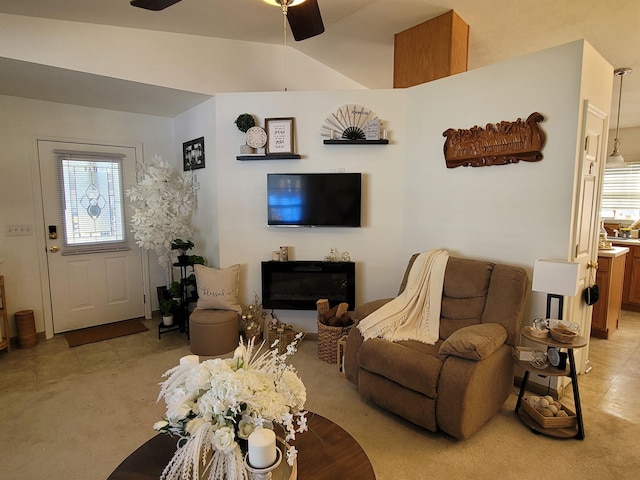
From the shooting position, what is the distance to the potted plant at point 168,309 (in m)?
3.88

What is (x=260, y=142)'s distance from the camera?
355 centimetres

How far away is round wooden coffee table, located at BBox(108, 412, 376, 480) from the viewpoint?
1.33 metres

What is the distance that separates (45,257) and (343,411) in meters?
3.53

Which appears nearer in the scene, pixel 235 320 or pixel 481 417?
pixel 481 417

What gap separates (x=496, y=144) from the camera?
282cm

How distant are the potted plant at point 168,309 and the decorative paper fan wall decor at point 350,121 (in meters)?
2.51

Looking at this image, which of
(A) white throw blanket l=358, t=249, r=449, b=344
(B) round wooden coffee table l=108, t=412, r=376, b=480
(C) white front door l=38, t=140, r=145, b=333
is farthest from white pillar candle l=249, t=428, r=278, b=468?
(C) white front door l=38, t=140, r=145, b=333

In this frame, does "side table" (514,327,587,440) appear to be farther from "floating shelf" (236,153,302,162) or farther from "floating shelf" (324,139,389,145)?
"floating shelf" (236,153,302,162)

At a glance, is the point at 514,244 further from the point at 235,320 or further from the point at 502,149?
the point at 235,320

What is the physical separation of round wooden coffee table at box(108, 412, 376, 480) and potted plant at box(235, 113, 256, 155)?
268 cm

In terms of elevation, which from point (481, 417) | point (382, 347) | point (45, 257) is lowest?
point (481, 417)

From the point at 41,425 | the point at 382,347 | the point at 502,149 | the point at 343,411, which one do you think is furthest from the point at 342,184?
the point at 41,425

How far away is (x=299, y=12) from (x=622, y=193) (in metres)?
6.21

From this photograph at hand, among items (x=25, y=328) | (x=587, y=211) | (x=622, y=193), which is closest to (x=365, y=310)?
(x=587, y=211)
